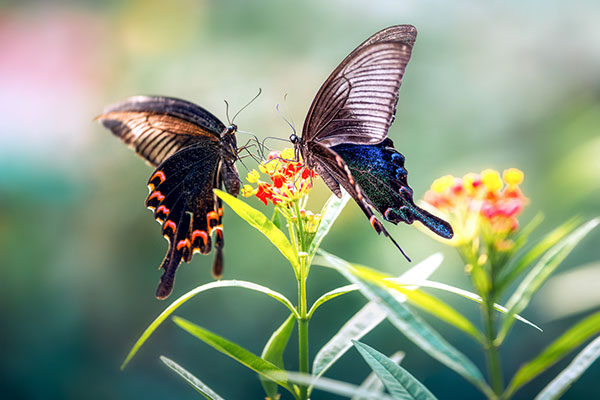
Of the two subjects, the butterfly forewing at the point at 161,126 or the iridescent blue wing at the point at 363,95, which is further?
the butterfly forewing at the point at 161,126

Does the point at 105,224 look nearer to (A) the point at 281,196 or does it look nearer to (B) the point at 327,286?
(B) the point at 327,286

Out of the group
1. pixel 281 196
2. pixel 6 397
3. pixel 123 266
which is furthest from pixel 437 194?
pixel 6 397

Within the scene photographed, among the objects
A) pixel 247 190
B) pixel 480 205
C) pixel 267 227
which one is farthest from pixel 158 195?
pixel 480 205

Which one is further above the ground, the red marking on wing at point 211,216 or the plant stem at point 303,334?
the red marking on wing at point 211,216

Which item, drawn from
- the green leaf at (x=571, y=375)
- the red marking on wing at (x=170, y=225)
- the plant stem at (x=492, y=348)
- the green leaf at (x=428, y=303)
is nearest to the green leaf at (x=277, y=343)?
the green leaf at (x=428, y=303)

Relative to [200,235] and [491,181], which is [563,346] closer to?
[491,181]

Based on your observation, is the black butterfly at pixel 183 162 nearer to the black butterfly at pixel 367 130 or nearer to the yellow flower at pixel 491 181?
the black butterfly at pixel 367 130

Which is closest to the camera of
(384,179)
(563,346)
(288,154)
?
(563,346)
